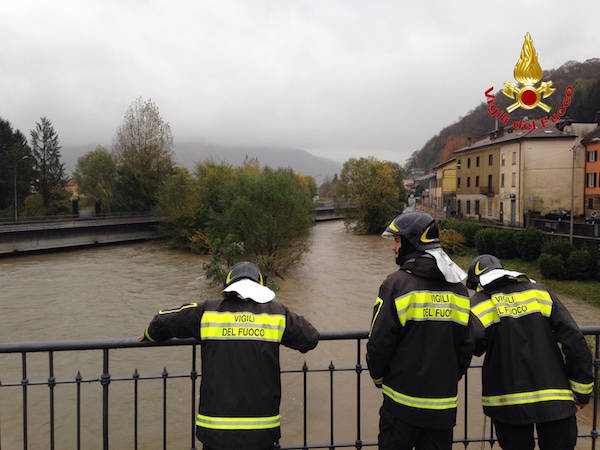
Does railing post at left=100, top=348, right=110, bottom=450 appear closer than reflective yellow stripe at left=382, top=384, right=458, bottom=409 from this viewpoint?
No

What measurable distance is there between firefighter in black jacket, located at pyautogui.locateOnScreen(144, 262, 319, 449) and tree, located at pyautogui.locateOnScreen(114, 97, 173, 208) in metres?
58.3

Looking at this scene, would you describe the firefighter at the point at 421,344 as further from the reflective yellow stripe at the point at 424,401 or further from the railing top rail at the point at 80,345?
the railing top rail at the point at 80,345

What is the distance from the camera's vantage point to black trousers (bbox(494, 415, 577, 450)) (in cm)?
340

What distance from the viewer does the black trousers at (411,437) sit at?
3205 mm

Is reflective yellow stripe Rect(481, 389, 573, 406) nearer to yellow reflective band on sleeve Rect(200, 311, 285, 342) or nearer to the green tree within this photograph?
yellow reflective band on sleeve Rect(200, 311, 285, 342)

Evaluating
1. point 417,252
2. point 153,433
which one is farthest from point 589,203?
point 417,252

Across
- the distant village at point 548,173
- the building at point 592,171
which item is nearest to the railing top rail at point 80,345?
the distant village at point 548,173

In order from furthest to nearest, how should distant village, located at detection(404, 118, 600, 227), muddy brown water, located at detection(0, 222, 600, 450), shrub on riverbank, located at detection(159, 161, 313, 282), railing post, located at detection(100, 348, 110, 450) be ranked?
distant village, located at detection(404, 118, 600, 227) → shrub on riverbank, located at detection(159, 161, 313, 282) → muddy brown water, located at detection(0, 222, 600, 450) → railing post, located at detection(100, 348, 110, 450)

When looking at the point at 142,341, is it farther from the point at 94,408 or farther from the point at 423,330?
the point at 94,408

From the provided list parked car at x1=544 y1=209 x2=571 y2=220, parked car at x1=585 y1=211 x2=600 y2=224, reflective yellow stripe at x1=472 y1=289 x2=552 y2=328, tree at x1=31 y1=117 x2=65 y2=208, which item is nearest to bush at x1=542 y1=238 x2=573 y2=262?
parked car at x1=585 y1=211 x2=600 y2=224

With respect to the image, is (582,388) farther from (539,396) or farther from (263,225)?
(263,225)

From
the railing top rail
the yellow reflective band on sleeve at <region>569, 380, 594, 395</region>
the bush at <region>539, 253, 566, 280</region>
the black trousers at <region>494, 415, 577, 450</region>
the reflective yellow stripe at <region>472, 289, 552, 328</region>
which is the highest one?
the reflective yellow stripe at <region>472, 289, 552, 328</region>

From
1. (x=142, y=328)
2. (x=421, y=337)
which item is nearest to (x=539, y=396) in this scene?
(x=421, y=337)

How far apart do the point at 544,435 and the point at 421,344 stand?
1158 mm
